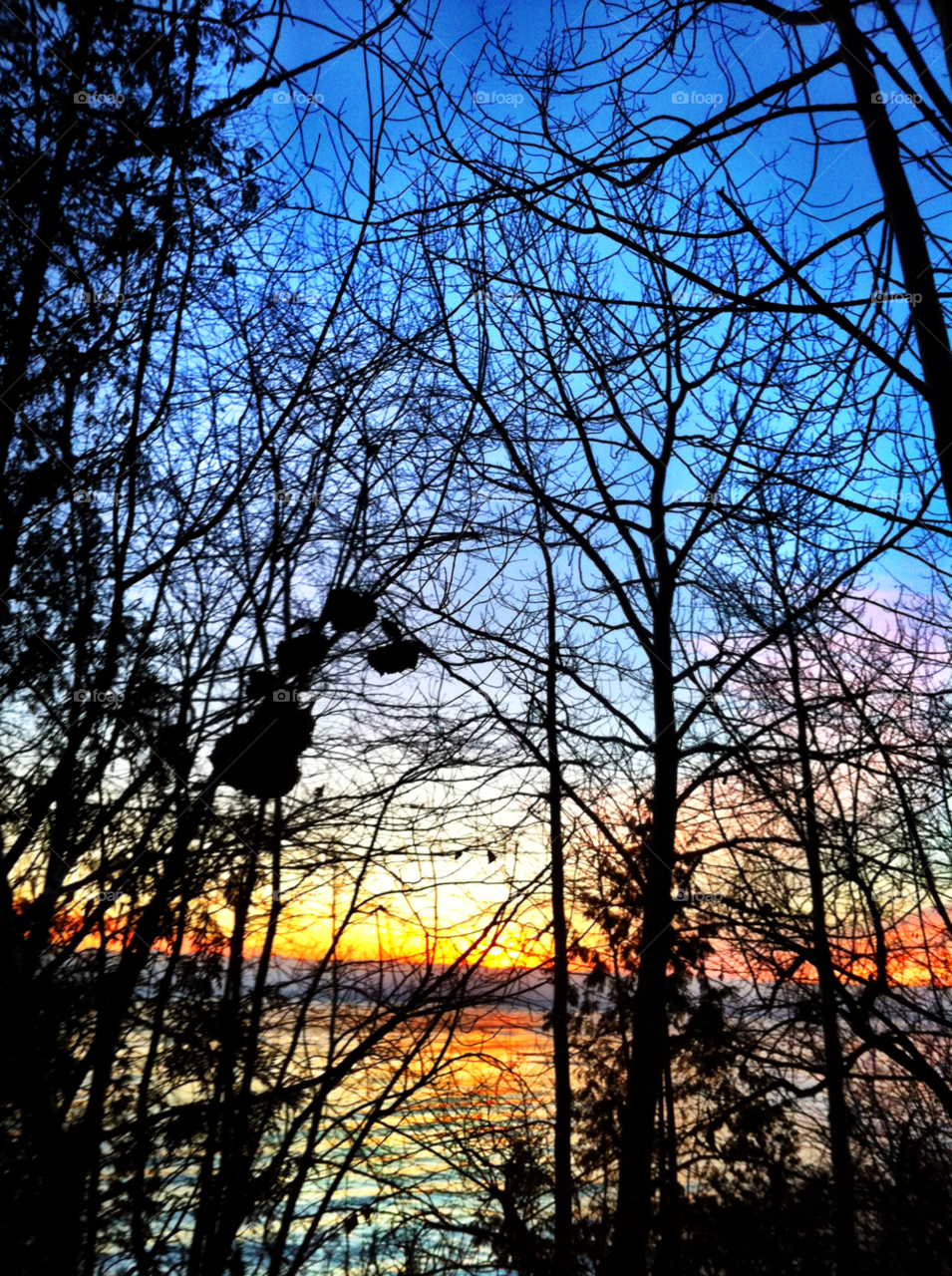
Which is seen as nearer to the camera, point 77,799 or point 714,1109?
point 77,799

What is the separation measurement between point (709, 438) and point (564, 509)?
0.46m

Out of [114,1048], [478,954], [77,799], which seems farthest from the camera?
[478,954]

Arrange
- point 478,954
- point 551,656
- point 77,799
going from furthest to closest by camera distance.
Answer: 1. point 551,656
2. point 478,954
3. point 77,799

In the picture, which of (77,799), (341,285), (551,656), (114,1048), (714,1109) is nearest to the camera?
(114,1048)

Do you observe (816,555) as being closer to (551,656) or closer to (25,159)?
(551,656)

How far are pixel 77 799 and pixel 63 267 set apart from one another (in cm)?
112

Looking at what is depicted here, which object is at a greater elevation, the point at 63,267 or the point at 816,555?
the point at 63,267

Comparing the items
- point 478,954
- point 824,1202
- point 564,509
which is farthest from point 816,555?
point 824,1202

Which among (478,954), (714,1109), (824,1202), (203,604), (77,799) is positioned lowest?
(824,1202)

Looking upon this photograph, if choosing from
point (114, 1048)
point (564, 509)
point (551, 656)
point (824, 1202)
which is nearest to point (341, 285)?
point (564, 509)

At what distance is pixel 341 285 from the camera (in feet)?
5.72

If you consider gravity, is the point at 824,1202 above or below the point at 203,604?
below

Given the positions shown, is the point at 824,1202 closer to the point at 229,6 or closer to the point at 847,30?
the point at 847,30

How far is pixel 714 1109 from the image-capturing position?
189 cm
